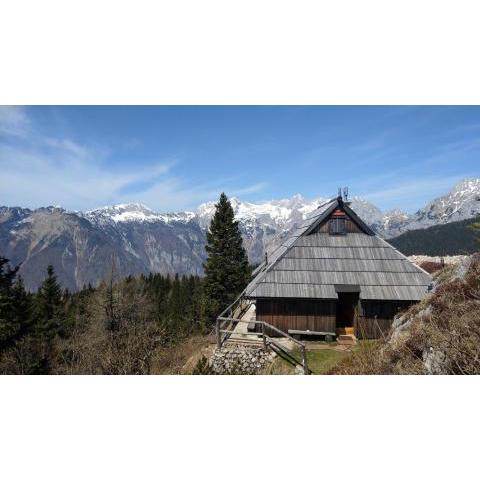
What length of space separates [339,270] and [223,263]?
82.7ft

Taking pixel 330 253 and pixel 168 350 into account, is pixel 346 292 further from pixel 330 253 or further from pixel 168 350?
pixel 168 350

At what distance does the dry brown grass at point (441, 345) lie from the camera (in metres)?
6.28

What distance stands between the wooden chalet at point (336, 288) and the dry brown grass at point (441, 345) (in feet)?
26.9

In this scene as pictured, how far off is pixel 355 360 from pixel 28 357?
58.3ft

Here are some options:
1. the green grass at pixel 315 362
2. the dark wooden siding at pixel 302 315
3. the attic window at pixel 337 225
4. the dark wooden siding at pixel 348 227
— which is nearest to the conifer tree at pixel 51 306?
the dark wooden siding at pixel 302 315

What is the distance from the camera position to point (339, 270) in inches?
780

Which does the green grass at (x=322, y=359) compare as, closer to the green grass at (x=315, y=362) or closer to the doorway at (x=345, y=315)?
the green grass at (x=315, y=362)

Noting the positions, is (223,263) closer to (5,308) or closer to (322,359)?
(5,308)

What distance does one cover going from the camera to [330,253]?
67.7 ft

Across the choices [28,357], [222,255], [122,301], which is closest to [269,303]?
[28,357]

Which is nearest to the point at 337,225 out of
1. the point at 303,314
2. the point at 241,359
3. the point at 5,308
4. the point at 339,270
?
the point at 339,270

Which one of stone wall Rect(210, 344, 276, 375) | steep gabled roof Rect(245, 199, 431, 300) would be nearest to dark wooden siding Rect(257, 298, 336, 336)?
steep gabled roof Rect(245, 199, 431, 300)

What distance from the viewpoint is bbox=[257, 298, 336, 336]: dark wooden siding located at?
63.2ft

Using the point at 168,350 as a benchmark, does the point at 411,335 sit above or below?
above
